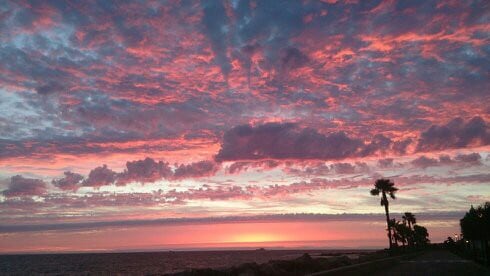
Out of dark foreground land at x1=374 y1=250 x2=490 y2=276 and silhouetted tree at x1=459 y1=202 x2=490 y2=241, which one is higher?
silhouetted tree at x1=459 y1=202 x2=490 y2=241

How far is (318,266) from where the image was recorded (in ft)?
117

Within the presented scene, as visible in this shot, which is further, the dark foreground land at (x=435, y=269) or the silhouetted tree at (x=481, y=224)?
the silhouetted tree at (x=481, y=224)

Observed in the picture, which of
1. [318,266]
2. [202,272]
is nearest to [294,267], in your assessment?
[318,266]

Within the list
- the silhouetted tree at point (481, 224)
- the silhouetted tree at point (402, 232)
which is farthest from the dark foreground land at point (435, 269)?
the silhouetted tree at point (402, 232)

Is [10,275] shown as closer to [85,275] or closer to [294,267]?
[85,275]

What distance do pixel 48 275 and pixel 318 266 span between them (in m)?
69.3

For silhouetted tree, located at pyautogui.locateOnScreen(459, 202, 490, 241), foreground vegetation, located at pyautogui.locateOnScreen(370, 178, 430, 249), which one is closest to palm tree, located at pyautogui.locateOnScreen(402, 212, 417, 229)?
foreground vegetation, located at pyautogui.locateOnScreen(370, 178, 430, 249)

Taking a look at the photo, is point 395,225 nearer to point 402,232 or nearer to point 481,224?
point 402,232

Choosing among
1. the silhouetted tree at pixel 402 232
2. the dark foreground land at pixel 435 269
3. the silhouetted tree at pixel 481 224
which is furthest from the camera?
the silhouetted tree at pixel 402 232

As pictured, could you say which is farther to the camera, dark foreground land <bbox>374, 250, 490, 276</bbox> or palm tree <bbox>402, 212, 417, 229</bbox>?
palm tree <bbox>402, 212, 417, 229</bbox>

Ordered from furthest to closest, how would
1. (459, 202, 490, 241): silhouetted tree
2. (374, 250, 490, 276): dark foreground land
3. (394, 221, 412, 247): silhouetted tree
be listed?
(394, 221, 412, 247): silhouetted tree → (459, 202, 490, 241): silhouetted tree → (374, 250, 490, 276): dark foreground land

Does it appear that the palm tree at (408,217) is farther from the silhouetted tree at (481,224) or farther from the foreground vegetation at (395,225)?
the silhouetted tree at (481,224)

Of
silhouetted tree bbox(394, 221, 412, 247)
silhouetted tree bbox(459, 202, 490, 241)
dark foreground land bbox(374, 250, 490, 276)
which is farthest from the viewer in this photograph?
silhouetted tree bbox(394, 221, 412, 247)

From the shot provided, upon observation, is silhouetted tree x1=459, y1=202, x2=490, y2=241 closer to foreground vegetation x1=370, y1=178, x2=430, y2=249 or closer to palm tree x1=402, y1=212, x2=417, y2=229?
foreground vegetation x1=370, y1=178, x2=430, y2=249
